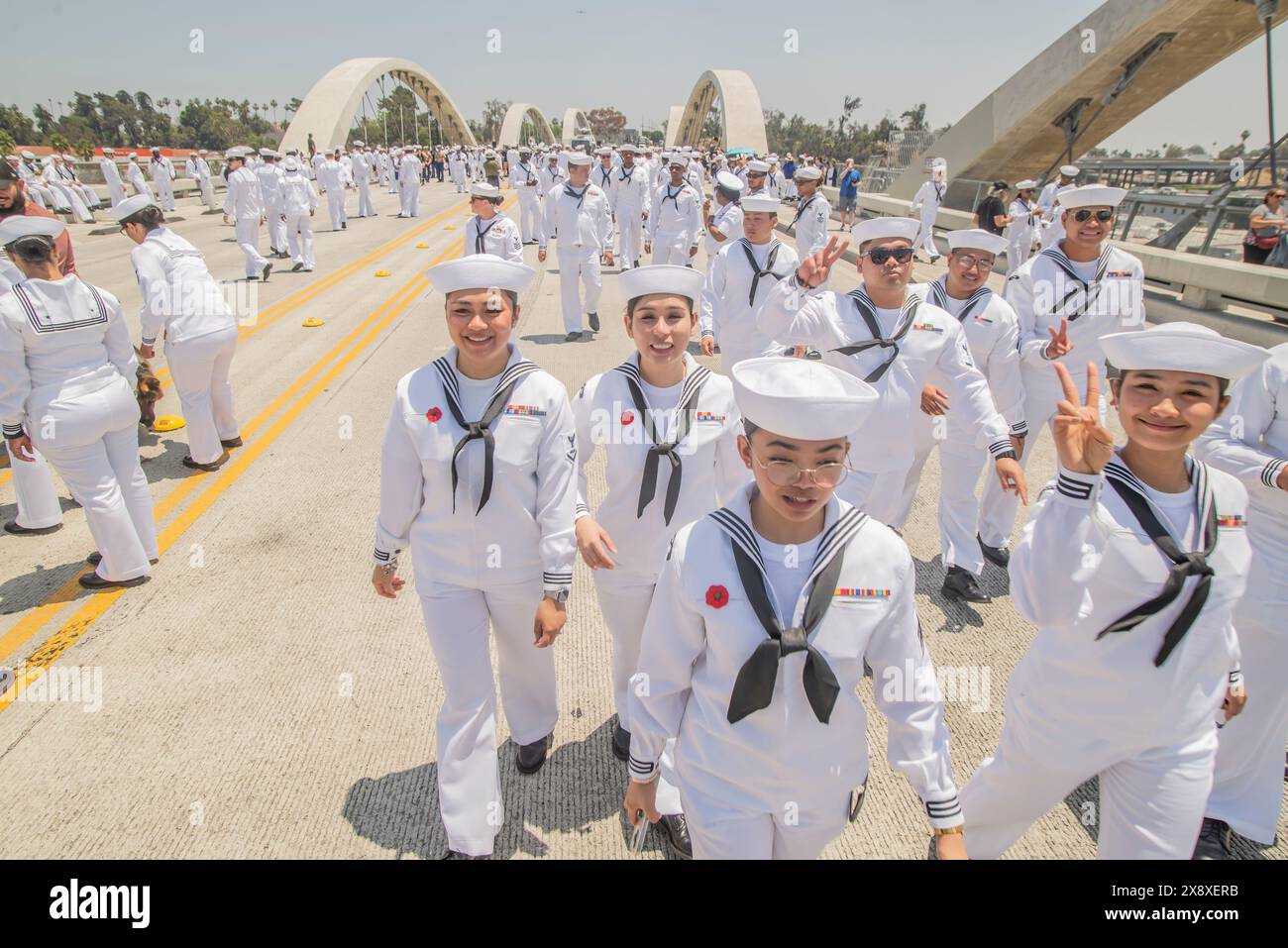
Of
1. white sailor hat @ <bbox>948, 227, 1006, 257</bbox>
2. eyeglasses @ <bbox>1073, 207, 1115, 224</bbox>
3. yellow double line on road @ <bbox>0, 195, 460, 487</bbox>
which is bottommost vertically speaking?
yellow double line on road @ <bbox>0, 195, 460, 487</bbox>

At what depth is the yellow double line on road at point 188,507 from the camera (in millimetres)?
4285

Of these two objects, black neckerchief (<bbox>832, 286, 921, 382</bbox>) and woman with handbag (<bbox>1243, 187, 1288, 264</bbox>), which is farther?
woman with handbag (<bbox>1243, 187, 1288, 264</bbox>)

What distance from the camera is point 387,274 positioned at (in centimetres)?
1591

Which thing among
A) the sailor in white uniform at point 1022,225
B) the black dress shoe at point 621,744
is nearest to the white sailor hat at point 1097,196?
the black dress shoe at point 621,744

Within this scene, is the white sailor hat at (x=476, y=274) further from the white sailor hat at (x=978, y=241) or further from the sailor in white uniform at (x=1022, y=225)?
the sailor in white uniform at (x=1022, y=225)

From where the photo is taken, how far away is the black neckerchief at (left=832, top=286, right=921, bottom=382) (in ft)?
13.4

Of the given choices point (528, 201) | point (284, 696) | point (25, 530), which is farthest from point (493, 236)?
point (528, 201)

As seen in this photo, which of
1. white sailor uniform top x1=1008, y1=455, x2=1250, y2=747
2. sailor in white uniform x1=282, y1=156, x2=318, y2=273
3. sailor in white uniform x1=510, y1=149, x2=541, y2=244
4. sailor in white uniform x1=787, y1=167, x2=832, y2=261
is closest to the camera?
white sailor uniform top x1=1008, y1=455, x2=1250, y2=747

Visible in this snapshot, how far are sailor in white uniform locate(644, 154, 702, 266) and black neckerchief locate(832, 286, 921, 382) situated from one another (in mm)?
8940

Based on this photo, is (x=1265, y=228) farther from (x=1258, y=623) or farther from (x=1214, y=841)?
(x=1214, y=841)

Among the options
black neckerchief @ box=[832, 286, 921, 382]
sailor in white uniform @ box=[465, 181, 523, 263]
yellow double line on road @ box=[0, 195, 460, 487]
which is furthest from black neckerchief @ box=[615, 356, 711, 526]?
sailor in white uniform @ box=[465, 181, 523, 263]

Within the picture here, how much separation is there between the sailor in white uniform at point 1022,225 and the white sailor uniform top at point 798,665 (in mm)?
14646

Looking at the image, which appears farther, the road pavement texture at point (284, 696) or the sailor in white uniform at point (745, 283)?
the sailor in white uniform at point (745, 283)

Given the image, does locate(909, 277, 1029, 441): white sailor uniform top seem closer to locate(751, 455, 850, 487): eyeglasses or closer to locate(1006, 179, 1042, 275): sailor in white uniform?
locate(751, 455, 850, 487): eyeglasses
